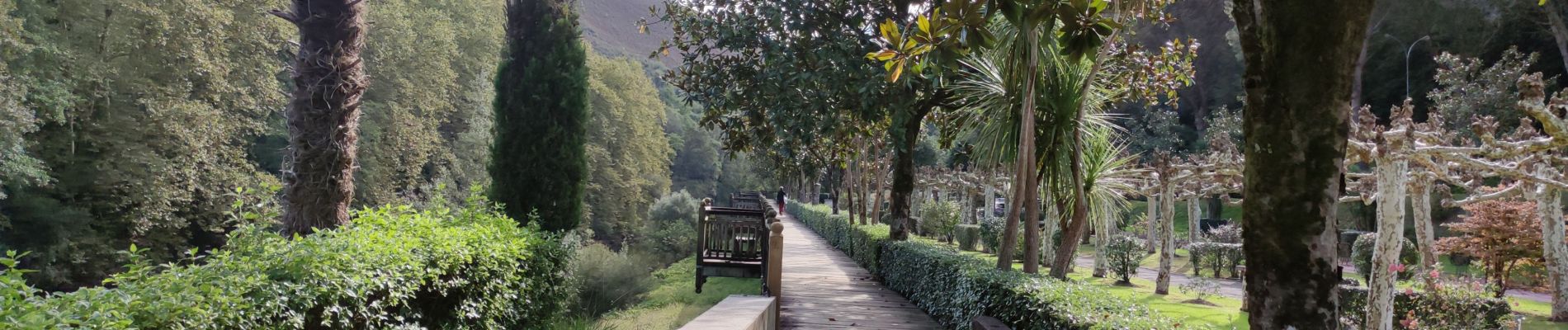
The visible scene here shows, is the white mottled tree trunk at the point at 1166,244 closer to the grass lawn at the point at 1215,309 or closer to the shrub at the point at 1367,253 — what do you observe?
the grass lawn at the point at 1215,309

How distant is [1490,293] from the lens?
10977 mm

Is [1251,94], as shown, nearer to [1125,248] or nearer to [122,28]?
[1125,248]

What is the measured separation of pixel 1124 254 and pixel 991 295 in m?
11.7

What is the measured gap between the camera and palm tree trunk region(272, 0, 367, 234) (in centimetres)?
686


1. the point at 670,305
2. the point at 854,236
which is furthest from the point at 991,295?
the point at 854,236

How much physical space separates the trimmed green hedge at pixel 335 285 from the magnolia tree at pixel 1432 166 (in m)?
7.38

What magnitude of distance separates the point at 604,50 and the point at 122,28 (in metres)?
131

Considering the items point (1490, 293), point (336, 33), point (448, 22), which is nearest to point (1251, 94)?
point (336, 33)

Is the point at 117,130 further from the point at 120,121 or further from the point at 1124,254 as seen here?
the point at 1124,254

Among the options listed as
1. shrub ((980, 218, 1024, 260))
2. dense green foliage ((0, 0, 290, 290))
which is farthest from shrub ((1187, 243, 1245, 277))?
dense green foliage ((0, 0, 290, 290))

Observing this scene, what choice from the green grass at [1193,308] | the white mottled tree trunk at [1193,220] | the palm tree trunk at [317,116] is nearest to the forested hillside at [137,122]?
the green grass at [1193,308]

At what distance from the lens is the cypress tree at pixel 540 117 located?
1287 centimetres

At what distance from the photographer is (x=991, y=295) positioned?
22.1 ft

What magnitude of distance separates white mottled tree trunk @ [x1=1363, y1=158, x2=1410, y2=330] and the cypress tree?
9549 mm
